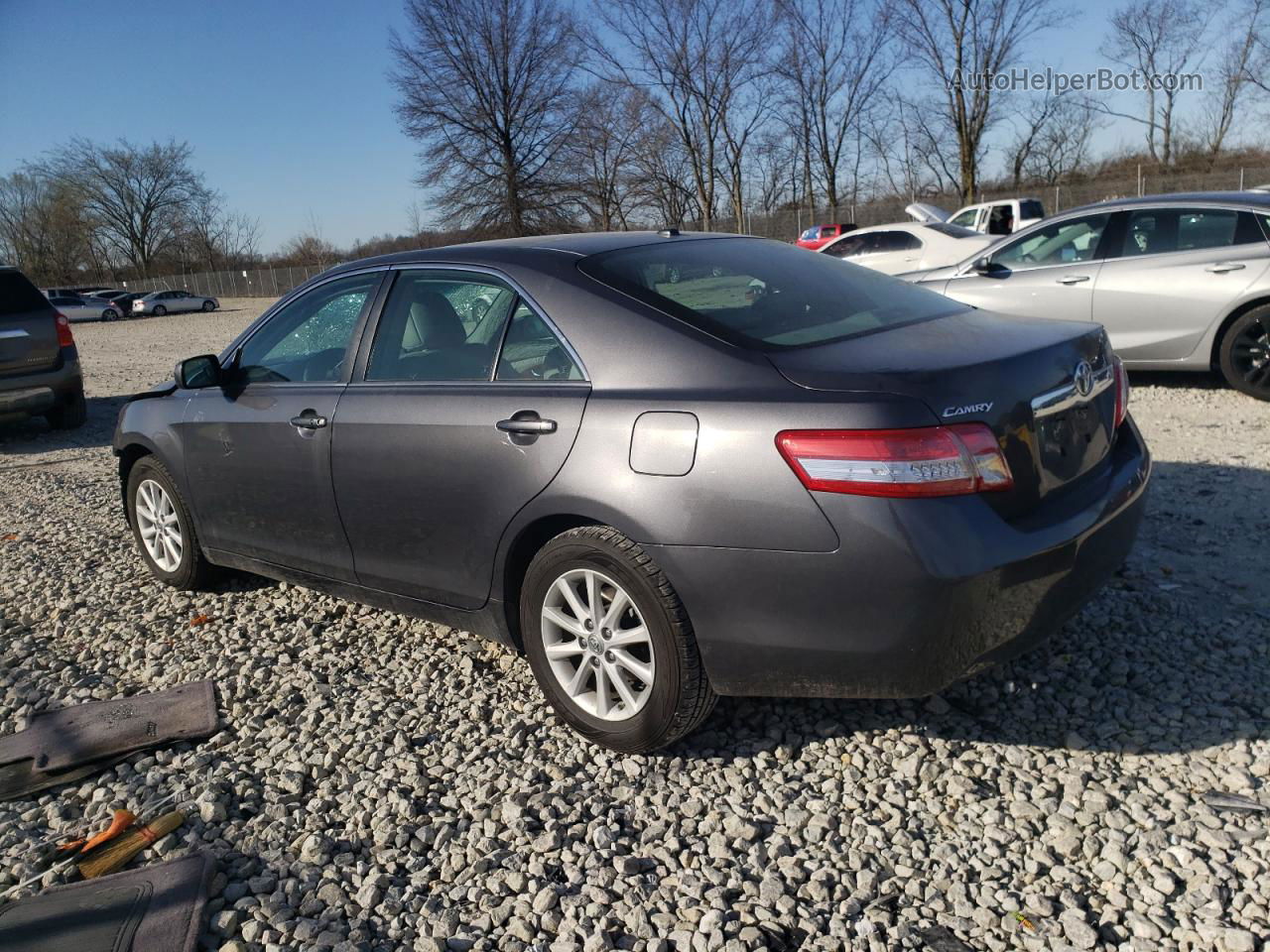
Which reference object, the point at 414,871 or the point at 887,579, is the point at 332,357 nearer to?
the point at 414,871

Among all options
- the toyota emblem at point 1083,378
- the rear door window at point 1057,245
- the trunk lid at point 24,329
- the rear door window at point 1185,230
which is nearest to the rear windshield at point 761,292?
the toyota emblem at point 1083,378

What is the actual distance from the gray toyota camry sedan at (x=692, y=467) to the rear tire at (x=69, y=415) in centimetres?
802

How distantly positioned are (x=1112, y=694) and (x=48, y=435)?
11.1 m

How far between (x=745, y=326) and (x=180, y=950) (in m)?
2.27

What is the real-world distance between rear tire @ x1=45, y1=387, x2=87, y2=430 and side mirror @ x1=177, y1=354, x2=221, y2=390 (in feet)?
24.1

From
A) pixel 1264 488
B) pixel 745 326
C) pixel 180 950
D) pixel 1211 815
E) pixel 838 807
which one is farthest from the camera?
pixel 1264 488

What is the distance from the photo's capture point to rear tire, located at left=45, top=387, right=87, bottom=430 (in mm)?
10859

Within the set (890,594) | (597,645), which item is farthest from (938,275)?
(890,594)

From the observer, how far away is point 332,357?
13.4 feet

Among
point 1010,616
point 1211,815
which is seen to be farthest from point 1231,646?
point 1010,616

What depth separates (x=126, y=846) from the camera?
2.94 metres

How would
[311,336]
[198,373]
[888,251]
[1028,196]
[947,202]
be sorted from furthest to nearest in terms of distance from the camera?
[947,202] < [1028,196] < [888,251] < [198,373] < [311,336]

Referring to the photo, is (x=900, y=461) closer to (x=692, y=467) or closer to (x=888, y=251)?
(x=692, y=467)

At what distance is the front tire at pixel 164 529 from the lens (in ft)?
16.1
